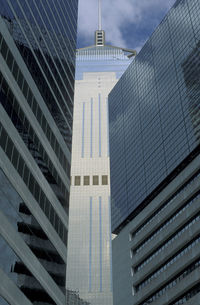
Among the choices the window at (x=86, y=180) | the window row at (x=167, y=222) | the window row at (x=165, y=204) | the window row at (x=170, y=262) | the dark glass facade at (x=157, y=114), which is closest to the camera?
the window row at (x=170, y=262)

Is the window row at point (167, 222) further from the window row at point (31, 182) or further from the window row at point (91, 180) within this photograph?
the window row at point (91, 180)

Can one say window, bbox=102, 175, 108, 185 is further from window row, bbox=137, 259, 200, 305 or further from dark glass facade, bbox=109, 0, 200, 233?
window row, bbox=137, 259, 200, 305

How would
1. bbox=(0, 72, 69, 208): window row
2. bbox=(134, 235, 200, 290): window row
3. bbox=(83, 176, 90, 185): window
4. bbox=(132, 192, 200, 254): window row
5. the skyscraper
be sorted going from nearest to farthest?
bbox=(0, 72, 69, 208): window row
bbox=(134, 235, 200, 290): window row
bbox=(132, 192, 200, 254): window row
the skyscraper
bbox=(83, 176, 90, 185): window

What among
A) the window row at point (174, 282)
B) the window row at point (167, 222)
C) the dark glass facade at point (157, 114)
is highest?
the dark glass facade at point (157, 114)

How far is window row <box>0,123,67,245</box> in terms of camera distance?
1742 inches

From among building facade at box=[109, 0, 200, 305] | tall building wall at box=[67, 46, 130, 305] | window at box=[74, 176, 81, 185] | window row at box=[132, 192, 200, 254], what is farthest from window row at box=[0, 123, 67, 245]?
window at box=[74, 176, 81, 185]

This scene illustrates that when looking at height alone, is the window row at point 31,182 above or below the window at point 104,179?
below

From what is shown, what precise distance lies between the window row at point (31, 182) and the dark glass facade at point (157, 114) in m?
40.0

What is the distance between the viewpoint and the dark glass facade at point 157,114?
308 feet

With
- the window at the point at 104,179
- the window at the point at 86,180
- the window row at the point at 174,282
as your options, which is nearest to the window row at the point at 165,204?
the window row at the point at 174,282

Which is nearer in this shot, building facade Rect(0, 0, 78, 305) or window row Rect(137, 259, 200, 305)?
building facade Rect(0, 0, 78, 305)

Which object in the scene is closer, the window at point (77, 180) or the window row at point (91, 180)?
the window row at point (91, 180)

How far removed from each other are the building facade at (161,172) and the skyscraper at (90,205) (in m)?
36.6

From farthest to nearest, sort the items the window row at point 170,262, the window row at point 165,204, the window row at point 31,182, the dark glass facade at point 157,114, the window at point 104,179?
1. the window at point 104,179
2. the dark glass facade at point 157,114
3. the window row at point 165,204
4. the window row at point 170,262
5. the window row at point 31,182
